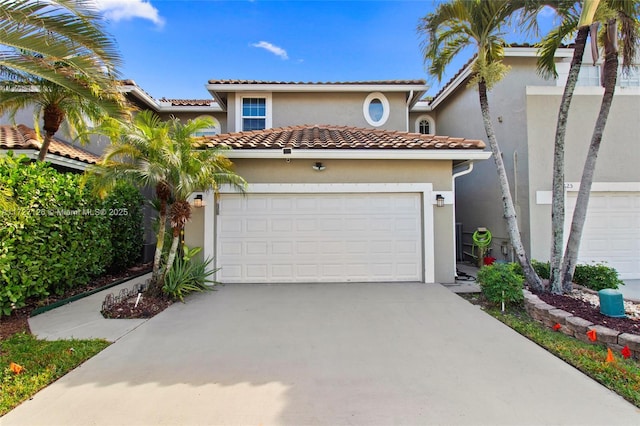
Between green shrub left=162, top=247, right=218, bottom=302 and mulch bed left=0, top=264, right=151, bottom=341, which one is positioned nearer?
mulch bed left=0, top=264, right=151, bottom=341

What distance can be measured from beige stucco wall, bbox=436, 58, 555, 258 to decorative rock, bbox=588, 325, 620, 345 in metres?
5.29

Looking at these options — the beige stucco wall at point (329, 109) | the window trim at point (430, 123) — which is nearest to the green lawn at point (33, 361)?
the beige stucco wall at point (329, 109)

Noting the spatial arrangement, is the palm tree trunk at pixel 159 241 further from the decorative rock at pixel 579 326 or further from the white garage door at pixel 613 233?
the white garage door at pixel 613 233

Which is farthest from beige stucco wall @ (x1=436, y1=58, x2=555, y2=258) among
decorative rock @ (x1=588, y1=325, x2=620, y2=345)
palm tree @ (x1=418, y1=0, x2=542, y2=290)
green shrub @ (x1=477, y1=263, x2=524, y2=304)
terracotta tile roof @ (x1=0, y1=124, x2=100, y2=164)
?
terracotta tile roof @ (x1=0, y1=124, x2=100, y2=164)

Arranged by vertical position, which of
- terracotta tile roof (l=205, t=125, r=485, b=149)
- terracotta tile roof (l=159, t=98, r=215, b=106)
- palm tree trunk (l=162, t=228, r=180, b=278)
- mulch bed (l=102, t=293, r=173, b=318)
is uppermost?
terracotta tile roof (l=159, t=98, r=215, b=106)

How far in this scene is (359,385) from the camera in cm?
366

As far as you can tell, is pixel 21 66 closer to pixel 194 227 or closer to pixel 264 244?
pixel 194 227

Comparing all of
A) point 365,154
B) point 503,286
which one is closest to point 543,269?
point 503,286

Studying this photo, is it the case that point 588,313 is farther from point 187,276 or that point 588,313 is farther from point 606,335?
point 187,276

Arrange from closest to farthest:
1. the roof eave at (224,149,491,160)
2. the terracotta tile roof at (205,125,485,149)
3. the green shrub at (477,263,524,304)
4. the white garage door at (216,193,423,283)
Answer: the green shrub at (477,263,524,304) → the roof eave at (224,149,491,160) → the terracotta tile roof at (205,125,485,149) → the white garage door at (216,193,423,283)

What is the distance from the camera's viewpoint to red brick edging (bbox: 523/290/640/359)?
176 inches

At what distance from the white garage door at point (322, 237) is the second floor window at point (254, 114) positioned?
191 inches

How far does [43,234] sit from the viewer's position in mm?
6320

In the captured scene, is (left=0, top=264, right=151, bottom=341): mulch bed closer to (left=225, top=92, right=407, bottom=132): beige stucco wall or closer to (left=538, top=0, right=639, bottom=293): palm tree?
(left=225, top=92, right=407, bottom=132): beige stucco wall
